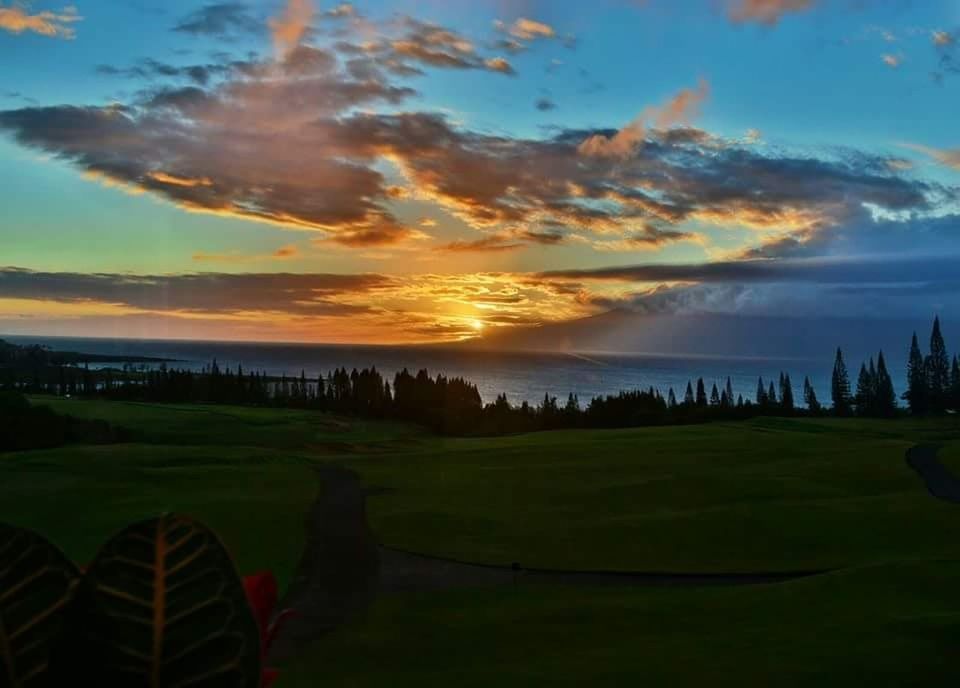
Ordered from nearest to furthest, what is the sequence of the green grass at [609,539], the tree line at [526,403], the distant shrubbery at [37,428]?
the green grass at [609,539] → the distant shrubbery at [37,428] → the tree line at [526,403]

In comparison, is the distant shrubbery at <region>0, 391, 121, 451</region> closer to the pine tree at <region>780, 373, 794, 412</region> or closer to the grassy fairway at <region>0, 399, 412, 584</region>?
the grassy fairway at <region>0, 399, 412, 584</region>

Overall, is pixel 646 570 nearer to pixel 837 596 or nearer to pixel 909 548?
pixel 837 596

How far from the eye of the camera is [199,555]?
2.71 ft

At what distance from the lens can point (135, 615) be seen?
2.69 feet

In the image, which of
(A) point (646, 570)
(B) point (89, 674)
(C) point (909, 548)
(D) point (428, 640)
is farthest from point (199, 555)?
(C) point (909, 548)

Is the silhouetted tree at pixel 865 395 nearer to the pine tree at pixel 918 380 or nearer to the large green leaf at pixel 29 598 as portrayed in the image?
the pine tree at pixel 918 380

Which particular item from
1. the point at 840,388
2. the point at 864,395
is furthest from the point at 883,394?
the point at 840,388

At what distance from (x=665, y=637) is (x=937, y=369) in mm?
77714

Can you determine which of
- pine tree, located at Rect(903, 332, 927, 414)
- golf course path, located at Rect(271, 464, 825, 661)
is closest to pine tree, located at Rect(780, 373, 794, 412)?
pine tree, located at Rect(903, 332, 927, 414)

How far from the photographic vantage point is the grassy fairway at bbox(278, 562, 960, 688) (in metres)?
10.1

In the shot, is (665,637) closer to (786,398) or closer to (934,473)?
(934,473)

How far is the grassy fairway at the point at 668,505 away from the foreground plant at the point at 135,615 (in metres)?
19.0

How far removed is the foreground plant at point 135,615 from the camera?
808 millimetres

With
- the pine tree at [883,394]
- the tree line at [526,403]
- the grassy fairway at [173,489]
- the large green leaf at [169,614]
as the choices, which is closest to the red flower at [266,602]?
the large green leaf at [169,614]
